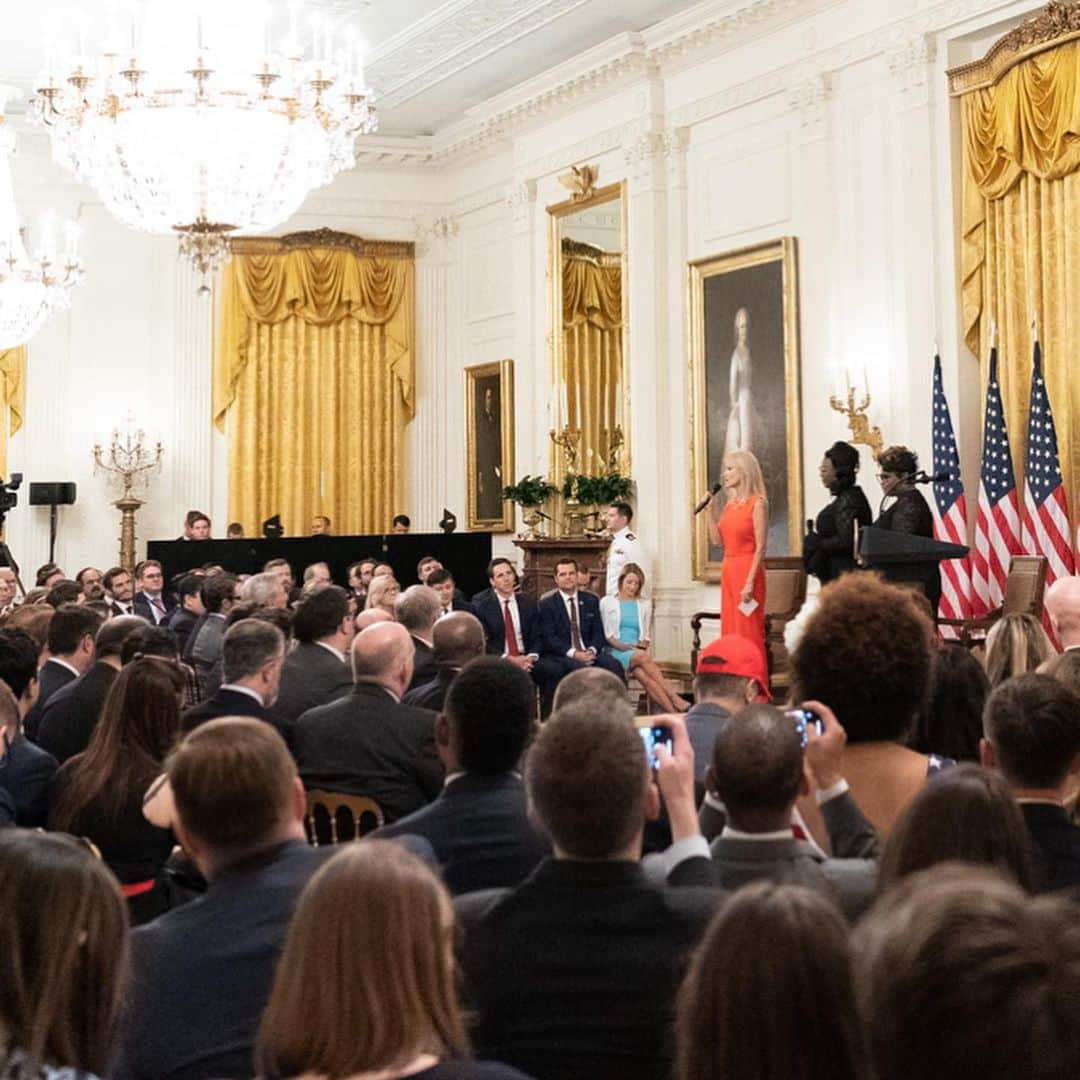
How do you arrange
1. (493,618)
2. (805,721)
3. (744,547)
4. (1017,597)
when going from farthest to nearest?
(493,618) → (744,547) → (1017,597) → (805,721)

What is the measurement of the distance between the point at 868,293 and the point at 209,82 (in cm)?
512

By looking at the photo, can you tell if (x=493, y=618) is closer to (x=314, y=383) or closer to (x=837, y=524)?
(x=837, y=524)

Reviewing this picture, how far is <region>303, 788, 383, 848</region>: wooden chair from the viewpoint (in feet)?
13.9

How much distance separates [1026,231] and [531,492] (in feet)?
18.2

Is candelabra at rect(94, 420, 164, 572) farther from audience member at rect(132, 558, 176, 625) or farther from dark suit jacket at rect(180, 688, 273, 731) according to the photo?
dark suit jacket at rect(180, 688, 273, 731)

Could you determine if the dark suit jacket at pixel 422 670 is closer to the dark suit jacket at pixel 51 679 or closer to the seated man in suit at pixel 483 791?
the dark suit jacket at pixel 51 679

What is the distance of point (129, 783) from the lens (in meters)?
4.07

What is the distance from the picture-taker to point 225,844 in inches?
99.7

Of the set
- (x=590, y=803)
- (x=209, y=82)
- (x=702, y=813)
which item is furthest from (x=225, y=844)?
(x=209, y=82)

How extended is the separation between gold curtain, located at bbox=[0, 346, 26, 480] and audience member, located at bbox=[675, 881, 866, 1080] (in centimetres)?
1581

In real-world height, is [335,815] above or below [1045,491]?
below

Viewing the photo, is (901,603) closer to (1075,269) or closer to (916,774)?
(916,774)

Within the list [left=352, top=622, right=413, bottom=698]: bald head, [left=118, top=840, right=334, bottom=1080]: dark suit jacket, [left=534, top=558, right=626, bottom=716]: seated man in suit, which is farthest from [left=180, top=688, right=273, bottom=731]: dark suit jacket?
[left=534, top=558, right=626, bottom=716]: seated man in suit

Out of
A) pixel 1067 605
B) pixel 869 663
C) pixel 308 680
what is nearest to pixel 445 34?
pixel 308 680
